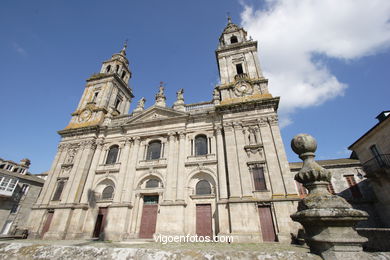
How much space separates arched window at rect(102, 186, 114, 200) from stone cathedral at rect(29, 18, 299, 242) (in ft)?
0.35

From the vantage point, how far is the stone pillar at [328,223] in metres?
2.36

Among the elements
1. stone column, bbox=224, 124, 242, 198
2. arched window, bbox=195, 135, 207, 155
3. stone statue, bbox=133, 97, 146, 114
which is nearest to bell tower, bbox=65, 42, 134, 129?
stone statue, bbox=133, 97, 146, 114

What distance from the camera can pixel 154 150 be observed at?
65.7ft

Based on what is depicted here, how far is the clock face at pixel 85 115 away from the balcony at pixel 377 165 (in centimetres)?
3199

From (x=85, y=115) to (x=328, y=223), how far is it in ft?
89.0

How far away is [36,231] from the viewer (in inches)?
684

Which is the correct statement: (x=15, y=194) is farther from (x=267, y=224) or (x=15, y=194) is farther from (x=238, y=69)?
(x=238, y=69)

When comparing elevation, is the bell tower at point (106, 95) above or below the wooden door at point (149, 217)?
above

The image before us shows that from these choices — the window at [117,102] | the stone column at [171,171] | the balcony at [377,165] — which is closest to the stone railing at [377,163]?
the balcony at [377,165]

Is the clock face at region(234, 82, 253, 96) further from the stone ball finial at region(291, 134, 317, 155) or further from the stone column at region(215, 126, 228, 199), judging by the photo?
the stone ball finial at region(291, 134, 317, 155)

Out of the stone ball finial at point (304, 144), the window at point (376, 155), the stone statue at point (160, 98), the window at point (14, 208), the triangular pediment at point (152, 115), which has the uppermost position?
the stone statue at point (160, 98)

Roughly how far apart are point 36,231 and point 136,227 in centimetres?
978

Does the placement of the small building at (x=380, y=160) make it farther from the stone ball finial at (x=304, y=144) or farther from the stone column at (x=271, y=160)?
the stone ball finial at (x=304, y=144)

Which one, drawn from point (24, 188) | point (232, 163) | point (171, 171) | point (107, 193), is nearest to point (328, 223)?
point (232, 163)
